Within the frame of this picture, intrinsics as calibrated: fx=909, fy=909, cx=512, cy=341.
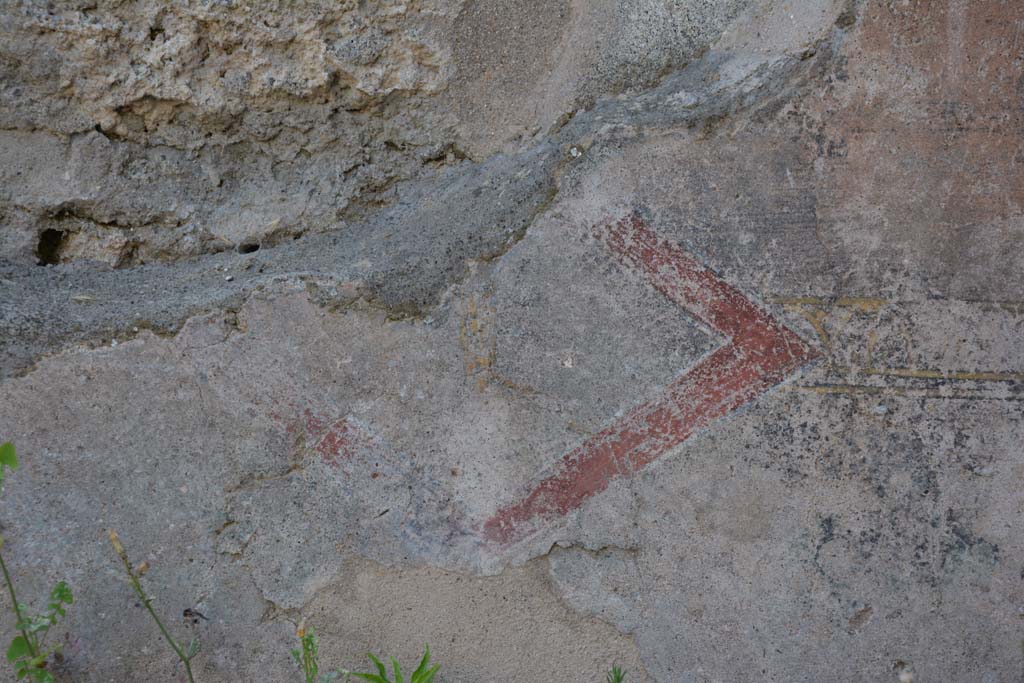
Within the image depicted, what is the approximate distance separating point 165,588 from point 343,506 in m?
0.41

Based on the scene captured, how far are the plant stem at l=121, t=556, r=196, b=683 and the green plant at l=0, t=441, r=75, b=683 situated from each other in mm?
114

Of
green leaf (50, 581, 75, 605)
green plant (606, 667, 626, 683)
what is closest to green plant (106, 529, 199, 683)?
green leaf (50, 581, 75, 605)

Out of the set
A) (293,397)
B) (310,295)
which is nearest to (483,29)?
(310,295)

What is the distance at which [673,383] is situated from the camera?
1856 millimetres

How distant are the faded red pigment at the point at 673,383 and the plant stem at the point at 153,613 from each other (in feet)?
2.15

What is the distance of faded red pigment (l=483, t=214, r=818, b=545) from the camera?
1832 mm

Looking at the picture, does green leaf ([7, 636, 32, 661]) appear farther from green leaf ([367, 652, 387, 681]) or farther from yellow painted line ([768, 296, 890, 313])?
yellow painted line ([768, 296, 890, 313])

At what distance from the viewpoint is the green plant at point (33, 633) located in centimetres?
177

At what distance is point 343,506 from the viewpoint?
1910 mm

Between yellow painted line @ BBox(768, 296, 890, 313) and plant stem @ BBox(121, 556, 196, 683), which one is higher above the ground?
yellow painted line @ BBox(768, 296, 890, 313)

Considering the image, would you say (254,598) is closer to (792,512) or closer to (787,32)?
(792,512)

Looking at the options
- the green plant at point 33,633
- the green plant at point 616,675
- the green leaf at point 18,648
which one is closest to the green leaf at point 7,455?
the green plant at point 33,633

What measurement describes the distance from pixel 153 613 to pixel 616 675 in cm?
93

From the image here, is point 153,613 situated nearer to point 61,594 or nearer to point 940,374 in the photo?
point 61,594
